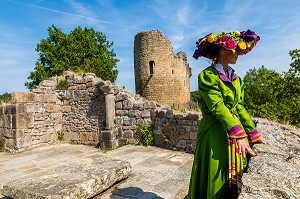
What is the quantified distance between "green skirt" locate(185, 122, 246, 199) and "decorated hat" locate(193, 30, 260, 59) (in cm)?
72

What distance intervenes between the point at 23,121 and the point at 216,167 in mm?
7368

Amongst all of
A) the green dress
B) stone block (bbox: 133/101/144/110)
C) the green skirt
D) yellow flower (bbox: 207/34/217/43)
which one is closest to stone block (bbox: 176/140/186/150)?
stone block (bbox: 133/101/144/110)

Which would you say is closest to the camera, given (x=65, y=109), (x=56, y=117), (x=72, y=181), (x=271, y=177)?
(x=271, y=177)

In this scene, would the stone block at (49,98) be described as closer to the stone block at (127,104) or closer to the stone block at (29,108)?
the stone block at (29,108)

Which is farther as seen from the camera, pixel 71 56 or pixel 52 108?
pixel 71 56

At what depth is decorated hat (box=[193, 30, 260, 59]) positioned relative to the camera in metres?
2.28

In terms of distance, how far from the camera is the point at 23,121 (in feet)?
25.8

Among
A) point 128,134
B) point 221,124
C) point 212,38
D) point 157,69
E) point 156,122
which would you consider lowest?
point 128,134

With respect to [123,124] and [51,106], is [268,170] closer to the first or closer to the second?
[123,124]

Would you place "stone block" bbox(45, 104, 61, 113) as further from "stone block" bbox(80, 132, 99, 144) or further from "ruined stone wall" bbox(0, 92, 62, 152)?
"stone block" bbox(80, 132, 99, 144)

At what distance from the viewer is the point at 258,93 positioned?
30.2 m

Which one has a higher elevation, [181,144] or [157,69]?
[157,69]

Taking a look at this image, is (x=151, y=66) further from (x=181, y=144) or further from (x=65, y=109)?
(x=181, y=144)

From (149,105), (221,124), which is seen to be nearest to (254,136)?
(221,124)
